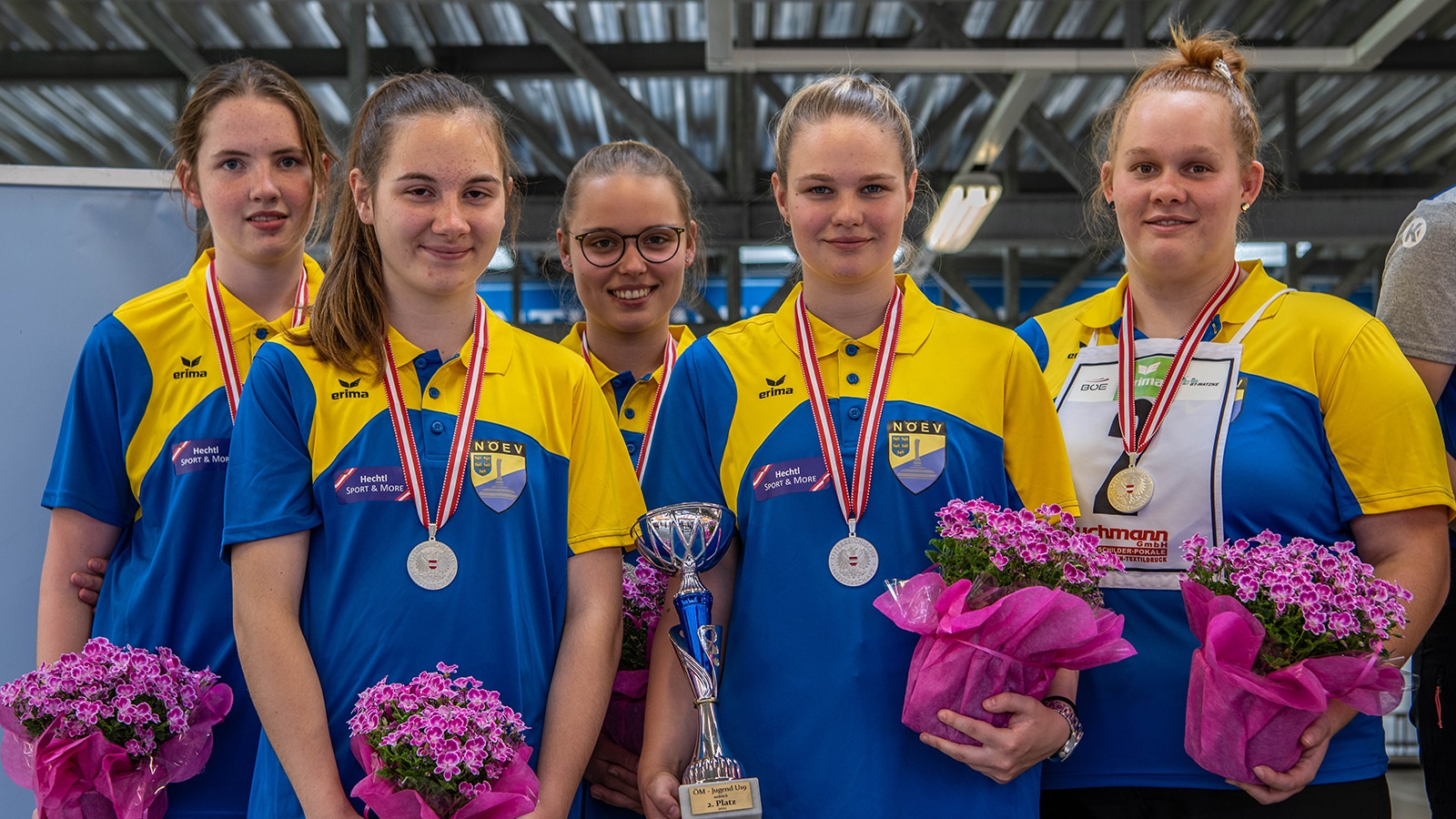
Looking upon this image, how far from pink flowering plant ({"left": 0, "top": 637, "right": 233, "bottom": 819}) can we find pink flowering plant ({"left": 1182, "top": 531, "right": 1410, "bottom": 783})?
180 centimetres

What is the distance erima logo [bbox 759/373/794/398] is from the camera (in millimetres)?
2184

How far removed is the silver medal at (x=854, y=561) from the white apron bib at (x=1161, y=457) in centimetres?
51

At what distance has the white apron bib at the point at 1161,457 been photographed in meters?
2.28

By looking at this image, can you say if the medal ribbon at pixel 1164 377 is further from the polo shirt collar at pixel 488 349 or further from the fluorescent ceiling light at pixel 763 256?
the fluorescent ceiling light at pixel 763 256

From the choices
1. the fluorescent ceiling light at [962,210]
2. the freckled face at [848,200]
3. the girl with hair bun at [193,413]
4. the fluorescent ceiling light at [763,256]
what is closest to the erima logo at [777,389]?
the freckled face at [848,200]

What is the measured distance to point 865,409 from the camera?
214 centimetres

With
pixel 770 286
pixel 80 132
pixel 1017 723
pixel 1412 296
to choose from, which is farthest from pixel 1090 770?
pixel 770 286

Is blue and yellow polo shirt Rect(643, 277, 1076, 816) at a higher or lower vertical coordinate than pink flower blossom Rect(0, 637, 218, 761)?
higher

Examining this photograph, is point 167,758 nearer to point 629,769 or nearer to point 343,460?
point 343,460

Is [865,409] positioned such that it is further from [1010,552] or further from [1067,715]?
[1067,715]

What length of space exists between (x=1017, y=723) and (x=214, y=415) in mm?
1660

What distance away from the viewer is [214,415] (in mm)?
2412

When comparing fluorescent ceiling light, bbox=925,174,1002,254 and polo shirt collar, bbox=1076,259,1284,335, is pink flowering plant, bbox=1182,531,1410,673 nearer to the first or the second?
polo shirt collar, bbox=1076,259,1284,335

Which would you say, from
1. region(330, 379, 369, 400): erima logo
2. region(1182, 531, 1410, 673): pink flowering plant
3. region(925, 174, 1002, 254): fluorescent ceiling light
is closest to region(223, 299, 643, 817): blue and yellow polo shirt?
region(330, 379, 369, 400): erima logo
